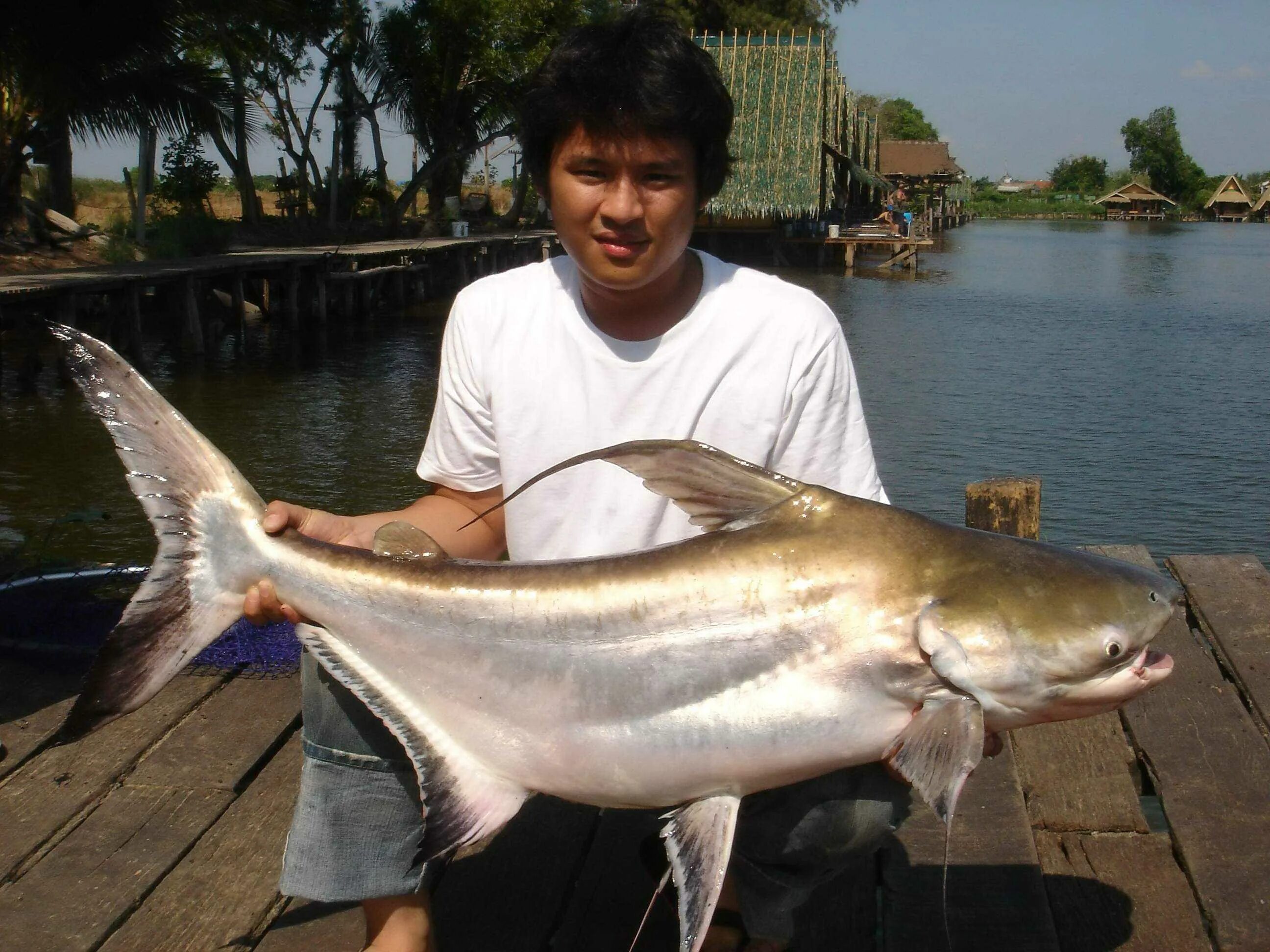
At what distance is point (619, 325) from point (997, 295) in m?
25.1

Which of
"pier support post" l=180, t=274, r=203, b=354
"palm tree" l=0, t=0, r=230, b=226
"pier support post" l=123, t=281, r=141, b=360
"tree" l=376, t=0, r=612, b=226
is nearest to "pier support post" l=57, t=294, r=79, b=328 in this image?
"pier support post" l=123, t=281, r=141, b=360

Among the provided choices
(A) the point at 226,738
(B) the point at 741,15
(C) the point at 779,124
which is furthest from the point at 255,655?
(B) the point at 741,15

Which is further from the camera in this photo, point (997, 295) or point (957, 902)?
point (997, 295)

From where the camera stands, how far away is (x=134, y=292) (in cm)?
1558

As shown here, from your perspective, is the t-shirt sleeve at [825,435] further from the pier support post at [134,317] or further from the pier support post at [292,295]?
the pier support post at [292,295]

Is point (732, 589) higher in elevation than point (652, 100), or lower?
lower

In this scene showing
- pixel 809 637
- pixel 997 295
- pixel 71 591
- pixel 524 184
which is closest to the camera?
pixel 809 637

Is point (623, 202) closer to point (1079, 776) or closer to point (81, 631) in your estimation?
point (1079, 776)

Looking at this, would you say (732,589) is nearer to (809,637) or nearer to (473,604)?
(809,637)

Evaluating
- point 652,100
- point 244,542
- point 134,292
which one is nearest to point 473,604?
point 244,542

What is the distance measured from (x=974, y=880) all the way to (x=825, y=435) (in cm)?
99

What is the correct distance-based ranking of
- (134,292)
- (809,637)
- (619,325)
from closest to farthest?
(809,637), (619,325), (134,292)

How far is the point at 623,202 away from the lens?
7.47 ft

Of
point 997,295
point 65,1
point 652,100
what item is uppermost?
point 65,1
